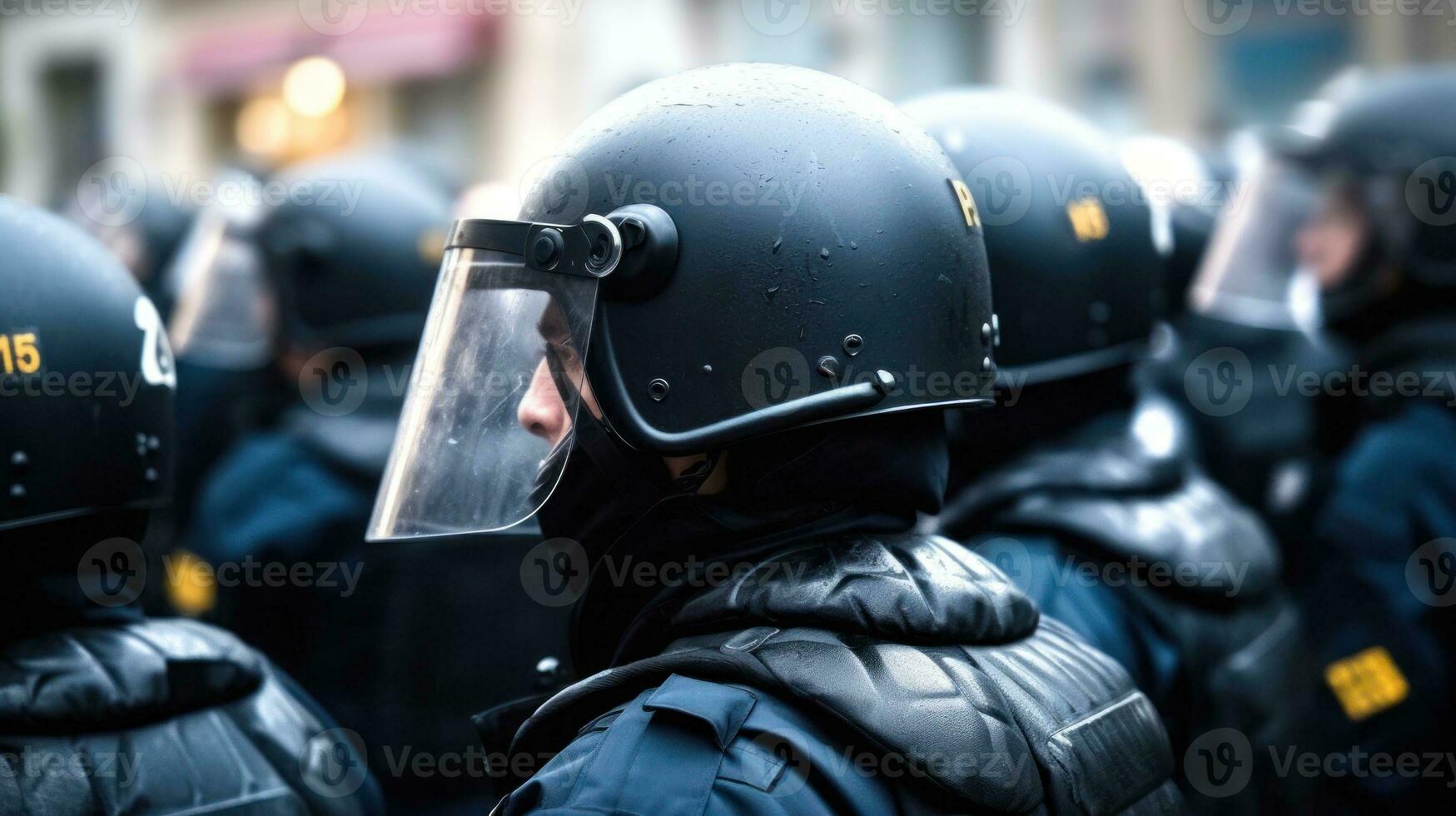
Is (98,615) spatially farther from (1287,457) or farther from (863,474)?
(1287,457)

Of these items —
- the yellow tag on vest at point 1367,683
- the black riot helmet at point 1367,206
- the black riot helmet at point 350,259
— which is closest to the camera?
the yellow tag on vest at point 1367,683

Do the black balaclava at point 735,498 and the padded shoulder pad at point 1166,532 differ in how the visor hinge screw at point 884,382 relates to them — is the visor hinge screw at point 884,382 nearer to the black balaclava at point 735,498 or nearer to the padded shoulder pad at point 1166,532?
the black balaclava at point 735,498

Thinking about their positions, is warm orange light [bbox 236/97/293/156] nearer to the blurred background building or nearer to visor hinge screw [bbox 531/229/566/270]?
the blurred background building

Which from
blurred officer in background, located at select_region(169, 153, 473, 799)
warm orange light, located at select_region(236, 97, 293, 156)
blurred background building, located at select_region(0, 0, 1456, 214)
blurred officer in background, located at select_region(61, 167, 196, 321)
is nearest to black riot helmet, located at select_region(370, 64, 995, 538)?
blurred officer in background, located at select_region(169, 153, 473, 799)

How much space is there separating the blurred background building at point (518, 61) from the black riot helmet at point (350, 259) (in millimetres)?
5230

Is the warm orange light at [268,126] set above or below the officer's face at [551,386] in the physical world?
below

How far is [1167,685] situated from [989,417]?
65cm

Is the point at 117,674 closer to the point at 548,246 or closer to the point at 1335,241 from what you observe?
the point at 548,246

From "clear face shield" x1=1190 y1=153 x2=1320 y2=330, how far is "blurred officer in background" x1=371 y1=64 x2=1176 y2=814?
8.97ft

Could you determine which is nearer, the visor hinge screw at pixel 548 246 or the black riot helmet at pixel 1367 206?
the visor hinge screw at pixel 548 246

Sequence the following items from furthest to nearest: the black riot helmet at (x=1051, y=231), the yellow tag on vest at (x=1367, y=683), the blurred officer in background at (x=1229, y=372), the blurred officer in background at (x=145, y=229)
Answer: the blurred officer in background at (x=145, y=229) → the blurred officer in background at (x=1229, y=372) → the yellow tag on vest at (x=1367, y=683) → the black riot helmet at (x=1051, y=231)

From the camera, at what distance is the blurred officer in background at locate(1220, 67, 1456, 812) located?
3529 mm

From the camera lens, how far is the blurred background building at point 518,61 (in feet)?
40.3

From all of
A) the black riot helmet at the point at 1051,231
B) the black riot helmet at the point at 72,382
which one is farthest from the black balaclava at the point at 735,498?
the black riot helmet at the point at 1051,231
